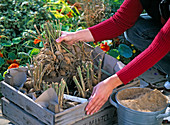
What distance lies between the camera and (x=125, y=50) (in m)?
2.99

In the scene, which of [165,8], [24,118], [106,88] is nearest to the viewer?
[106,88]

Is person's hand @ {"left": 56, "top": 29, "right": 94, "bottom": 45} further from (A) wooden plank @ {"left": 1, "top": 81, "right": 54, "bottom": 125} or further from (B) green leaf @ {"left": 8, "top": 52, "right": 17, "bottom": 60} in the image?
(B) green leaf @ {"left": 8, "top": 52, "right": 17, "bottom": 60}

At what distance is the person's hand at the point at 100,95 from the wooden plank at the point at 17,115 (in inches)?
13.9

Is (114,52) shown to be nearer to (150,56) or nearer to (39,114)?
(150,56)

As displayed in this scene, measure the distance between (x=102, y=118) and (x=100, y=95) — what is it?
255 millimetres

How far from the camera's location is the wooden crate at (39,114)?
1.65 metres

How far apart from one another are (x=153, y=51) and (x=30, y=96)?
91 cm

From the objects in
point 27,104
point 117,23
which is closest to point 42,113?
point 27,104

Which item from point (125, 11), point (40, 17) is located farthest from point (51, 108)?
point (40, 17)

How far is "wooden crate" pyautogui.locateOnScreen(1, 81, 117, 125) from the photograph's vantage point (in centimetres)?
165

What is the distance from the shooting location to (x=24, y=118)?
1.88 metres

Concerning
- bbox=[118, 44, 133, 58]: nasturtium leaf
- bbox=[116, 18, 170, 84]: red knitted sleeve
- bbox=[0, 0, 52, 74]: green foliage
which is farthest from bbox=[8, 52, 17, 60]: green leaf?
bbox=[116, 18, 170, 84]: red knitted sleeve

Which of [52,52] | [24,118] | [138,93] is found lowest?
[24,118]

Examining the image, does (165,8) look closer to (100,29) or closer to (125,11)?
(125,11)
